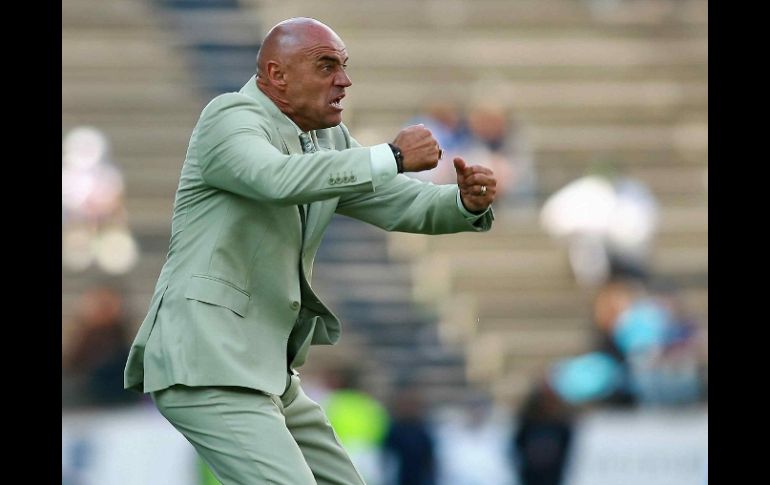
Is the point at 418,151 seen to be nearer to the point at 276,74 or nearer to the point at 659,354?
the point at 276,74

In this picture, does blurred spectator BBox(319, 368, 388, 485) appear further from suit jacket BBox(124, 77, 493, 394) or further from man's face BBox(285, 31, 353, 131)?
man's face BBox(285, 31, 353, 131)

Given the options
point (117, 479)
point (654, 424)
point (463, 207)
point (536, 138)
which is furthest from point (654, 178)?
point (463, 207)

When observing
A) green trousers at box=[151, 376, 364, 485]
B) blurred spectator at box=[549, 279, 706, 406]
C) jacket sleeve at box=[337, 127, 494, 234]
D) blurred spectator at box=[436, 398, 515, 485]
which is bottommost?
blurred spectator at box=[436, 398, 515, 485]

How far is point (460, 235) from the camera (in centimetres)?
1417

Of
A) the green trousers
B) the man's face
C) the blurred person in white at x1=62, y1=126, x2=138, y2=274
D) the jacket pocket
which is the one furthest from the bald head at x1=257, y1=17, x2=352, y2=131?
the blurred person in white at x1=62, y1=126, x2=138, y2=274

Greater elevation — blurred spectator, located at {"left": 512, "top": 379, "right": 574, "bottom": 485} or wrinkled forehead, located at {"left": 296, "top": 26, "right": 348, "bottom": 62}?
wrinkled forehead, located at {"left": 296, "top": 26, "right": 348, "bottom": 62}

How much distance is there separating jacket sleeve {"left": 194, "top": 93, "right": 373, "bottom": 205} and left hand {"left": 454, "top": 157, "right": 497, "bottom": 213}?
0.37 m

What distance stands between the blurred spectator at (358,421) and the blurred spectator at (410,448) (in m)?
0.07

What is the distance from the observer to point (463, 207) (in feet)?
15.5

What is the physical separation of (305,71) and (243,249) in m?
0.50

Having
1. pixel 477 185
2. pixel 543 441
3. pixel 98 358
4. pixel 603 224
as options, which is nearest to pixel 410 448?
pixel 543 441

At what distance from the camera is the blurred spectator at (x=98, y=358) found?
36.5ft

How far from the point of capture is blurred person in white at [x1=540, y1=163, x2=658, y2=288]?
490 inches
